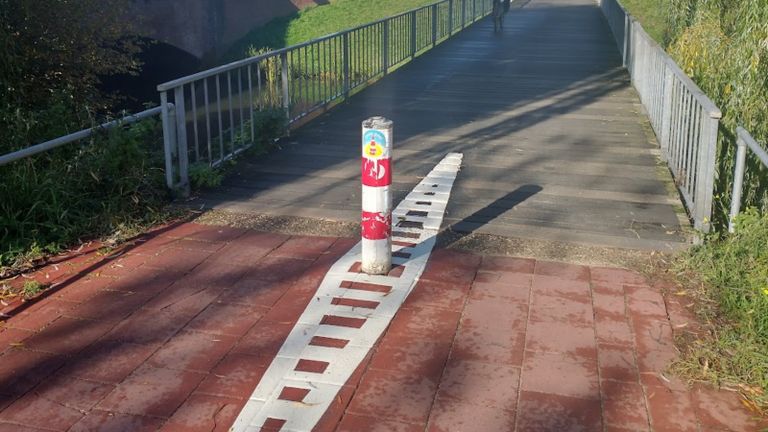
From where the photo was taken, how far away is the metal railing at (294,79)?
24.9 feet

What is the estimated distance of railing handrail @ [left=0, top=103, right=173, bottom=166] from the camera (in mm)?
6043

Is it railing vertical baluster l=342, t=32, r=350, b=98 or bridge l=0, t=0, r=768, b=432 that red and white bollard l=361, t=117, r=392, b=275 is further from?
railing vertical baluster l=342, t=32, r=350, b=98

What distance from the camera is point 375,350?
481 cm

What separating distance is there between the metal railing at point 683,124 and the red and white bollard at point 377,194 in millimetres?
2481

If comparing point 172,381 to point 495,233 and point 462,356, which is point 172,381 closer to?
point 462,356

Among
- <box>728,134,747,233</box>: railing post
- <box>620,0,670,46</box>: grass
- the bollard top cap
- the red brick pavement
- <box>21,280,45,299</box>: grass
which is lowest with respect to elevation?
the red brick pavement

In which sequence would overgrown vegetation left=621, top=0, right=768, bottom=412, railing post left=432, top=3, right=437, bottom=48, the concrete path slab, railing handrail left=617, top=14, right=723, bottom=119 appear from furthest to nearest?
1. railing post left=432, top=3, right=437, bottom=48
2. the concrete path slab
3. railing handrail left=617, top=14, right=723, bottom=119
4. overgrown vegetation left=621, top=0, right=768, bottom=412

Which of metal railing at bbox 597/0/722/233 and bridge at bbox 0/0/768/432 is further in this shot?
metal railing at bbox 597/0/722/233

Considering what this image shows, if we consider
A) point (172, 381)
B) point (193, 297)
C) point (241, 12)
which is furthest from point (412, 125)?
point (241, 12)

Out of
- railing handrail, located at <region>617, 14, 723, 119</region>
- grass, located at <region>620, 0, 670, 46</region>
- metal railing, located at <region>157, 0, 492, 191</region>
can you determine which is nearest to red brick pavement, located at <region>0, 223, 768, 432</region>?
railing handrail, located at <region>617, 14, 723, 119</region>

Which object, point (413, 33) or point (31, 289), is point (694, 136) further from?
point (413, 33)

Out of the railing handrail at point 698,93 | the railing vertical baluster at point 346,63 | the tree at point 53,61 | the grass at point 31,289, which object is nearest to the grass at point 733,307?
the railing handrail at point 698,93

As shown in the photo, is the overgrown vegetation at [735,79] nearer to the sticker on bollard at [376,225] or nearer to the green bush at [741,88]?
the green bush at [741,88]

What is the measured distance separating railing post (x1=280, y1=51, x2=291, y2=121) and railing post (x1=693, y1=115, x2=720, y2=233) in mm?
5090
